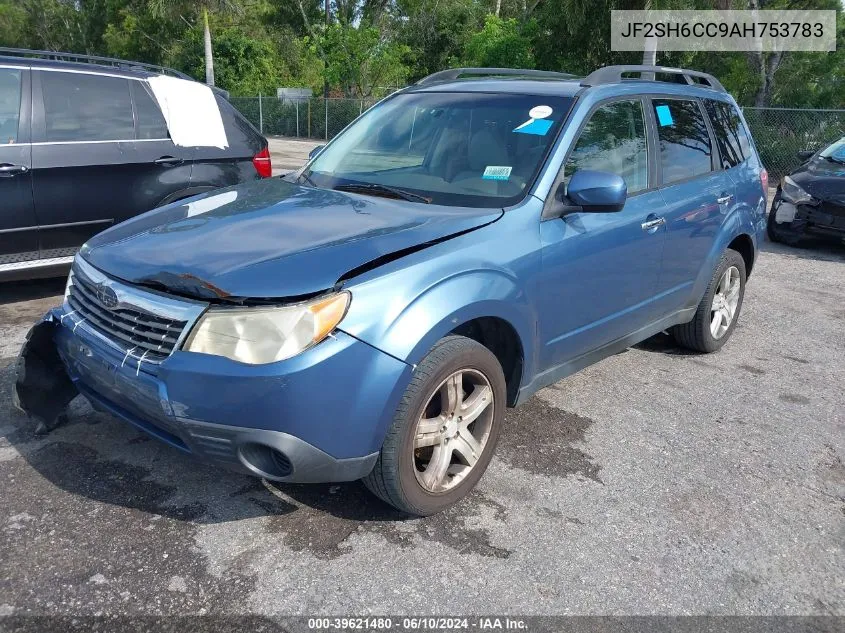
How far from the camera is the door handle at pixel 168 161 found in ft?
19.2

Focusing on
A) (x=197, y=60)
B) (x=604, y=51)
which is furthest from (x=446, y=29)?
(x=604, y=51)

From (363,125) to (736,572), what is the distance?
10.0 feet

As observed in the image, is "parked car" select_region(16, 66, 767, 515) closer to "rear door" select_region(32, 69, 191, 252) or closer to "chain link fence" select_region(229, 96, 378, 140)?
"rear door" select_region(32, 69, 191, 252)

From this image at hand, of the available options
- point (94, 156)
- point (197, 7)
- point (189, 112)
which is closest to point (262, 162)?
point (189, 112)

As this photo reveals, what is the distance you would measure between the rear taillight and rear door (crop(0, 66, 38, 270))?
6.14 ft

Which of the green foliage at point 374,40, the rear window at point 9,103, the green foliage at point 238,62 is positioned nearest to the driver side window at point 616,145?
the rear window at point 9,103

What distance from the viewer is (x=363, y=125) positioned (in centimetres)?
436

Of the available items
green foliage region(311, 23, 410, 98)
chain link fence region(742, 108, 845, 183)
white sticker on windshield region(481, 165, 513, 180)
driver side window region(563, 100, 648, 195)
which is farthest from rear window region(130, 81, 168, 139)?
green foliage region(311, 23, 410, 98)

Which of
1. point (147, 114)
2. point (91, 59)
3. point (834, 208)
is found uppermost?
point (91, 59)

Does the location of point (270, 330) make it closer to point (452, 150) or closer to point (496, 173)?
point (496, 173)

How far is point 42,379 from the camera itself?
336 centimetres

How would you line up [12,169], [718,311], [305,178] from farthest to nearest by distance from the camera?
[718,311]
[12,169]
[305,178]

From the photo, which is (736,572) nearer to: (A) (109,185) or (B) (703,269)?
(B) (703,269)

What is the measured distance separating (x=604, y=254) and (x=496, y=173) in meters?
0.69
